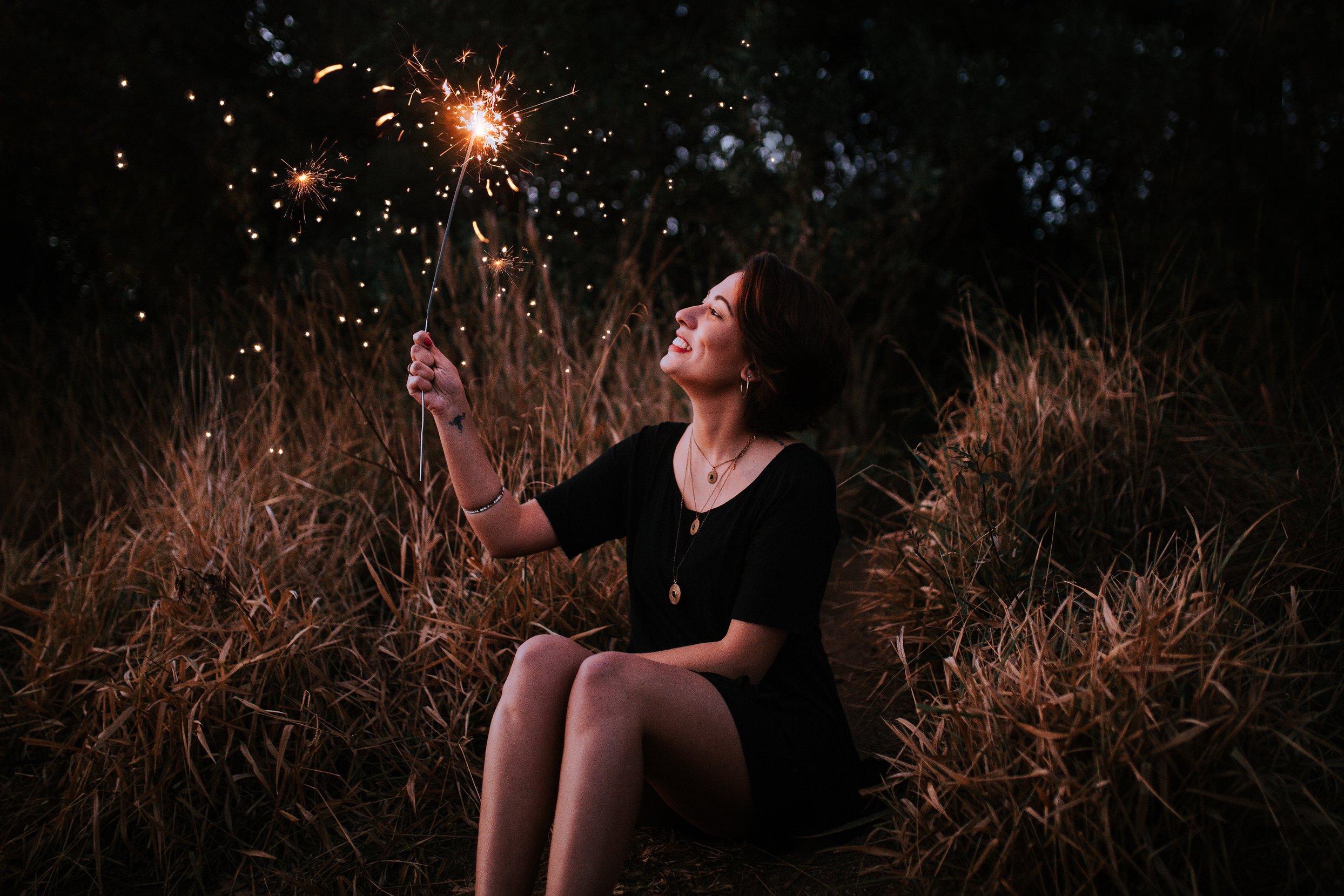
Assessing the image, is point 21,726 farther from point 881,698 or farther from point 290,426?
point 881,698

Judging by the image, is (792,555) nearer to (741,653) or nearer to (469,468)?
(741,653)

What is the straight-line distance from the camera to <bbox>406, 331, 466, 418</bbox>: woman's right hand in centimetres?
193

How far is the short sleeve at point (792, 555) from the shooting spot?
6.01ft

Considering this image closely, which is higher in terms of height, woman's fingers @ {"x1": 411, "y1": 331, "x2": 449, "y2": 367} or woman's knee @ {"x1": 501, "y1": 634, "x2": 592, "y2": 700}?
woman's fingers @ {"x1": 411, "y1": 331, "x2": 449, "y2": 367}

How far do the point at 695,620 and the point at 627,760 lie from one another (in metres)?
0.47

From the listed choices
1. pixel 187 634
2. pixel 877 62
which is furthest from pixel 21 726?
pixel 877 62

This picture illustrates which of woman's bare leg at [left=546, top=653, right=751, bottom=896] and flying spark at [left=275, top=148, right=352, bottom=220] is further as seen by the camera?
flying spark at [left=275, top=148, right=352, bottom=220]

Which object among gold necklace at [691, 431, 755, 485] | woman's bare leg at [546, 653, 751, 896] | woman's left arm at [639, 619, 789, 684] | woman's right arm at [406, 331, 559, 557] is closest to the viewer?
woman's bare leg at [546, 653, 751, 896]

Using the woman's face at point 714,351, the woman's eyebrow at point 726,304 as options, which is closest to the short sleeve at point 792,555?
the woman's face at point 714,351

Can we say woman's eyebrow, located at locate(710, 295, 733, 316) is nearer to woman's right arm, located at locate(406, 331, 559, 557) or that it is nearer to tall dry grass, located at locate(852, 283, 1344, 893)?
woman's right arm, located at locate(406, 331, 559, 557)

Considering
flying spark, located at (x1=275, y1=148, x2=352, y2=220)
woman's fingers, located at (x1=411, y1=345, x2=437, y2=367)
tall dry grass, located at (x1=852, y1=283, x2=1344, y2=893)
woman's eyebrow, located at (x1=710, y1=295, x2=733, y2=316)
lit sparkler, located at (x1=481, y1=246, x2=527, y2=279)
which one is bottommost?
tall dry grass, located at (x1=852, y1=283, x2=1344, y2=893)

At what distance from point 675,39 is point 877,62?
1245 mm

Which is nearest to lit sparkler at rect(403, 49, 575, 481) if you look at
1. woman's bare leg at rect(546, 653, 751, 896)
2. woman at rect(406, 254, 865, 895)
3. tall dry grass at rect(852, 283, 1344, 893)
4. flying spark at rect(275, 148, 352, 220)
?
flying spark at rect(275, 148, 352, 220)

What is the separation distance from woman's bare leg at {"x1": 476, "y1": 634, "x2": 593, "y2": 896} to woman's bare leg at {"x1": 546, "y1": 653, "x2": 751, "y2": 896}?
0.04 meters
